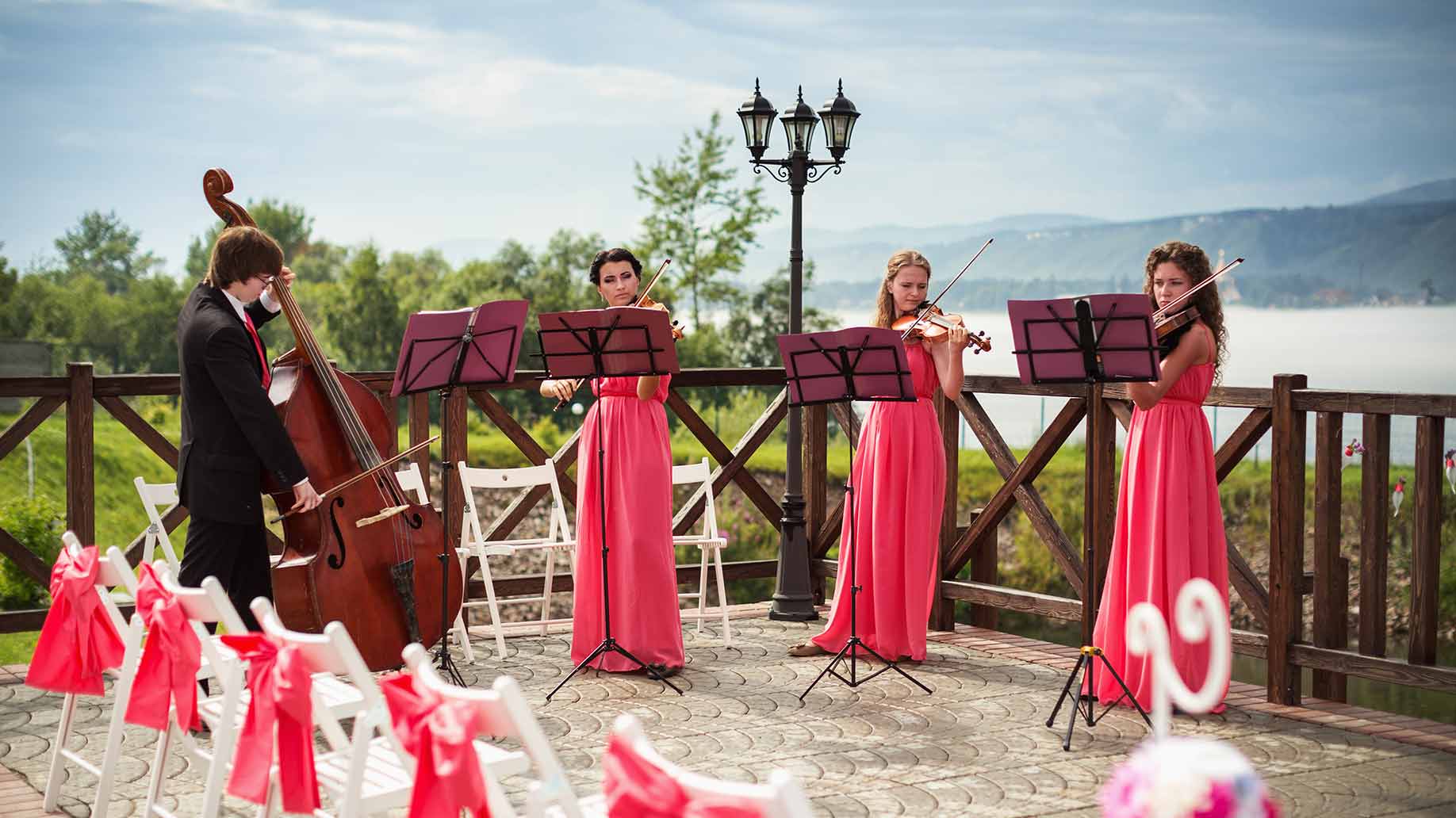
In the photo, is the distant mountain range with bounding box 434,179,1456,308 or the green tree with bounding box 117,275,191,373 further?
the distant mountain range with bounding box 434,179,1456,308

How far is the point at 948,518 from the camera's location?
284 inches

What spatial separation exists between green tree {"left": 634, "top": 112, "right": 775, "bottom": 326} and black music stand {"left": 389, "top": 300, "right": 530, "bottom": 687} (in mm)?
25831

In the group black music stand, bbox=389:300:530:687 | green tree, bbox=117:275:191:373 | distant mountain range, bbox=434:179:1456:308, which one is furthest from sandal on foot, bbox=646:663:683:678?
green tree, bbox=117:275:191:373

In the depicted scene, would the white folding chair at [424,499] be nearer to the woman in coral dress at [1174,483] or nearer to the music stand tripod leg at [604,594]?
the music stand tripod leg at [604,594]

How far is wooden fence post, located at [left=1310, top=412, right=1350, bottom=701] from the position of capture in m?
5.49

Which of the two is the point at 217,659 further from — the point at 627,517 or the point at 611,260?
the point at 611,260

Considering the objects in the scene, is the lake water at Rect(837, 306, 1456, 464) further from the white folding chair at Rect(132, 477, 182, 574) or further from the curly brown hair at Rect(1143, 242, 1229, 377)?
the white folding chair at Rect(132, 477, 182, 574)

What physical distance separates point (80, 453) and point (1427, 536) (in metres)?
5.48

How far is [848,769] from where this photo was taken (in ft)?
15.3

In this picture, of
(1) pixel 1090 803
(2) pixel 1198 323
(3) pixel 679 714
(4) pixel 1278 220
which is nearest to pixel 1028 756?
(1) pixel 1090 803

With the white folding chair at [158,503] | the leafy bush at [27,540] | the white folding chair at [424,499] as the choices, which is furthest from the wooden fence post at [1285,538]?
the leafy bush at [27,540]

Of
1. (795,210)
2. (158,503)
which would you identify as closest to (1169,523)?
(795,210)

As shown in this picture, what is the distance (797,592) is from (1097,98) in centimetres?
4070

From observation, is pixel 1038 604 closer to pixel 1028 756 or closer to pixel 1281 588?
pixel 1281 588
